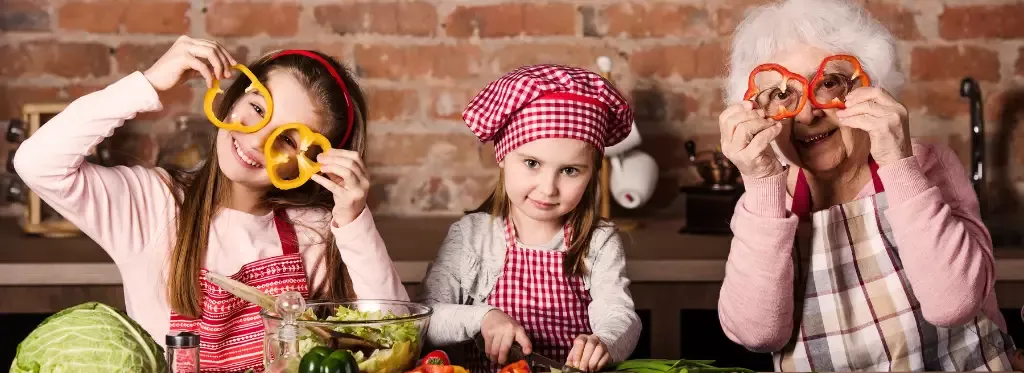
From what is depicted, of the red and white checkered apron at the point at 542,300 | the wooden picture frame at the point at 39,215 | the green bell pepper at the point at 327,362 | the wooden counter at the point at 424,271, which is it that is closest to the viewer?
the green bell pepper at the point at 327,362

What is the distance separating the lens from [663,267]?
234 centimetres

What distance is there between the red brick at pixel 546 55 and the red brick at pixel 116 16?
88cm

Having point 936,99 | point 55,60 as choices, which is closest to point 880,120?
point 936,99

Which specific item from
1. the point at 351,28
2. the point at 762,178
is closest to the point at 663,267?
the point at 762,178

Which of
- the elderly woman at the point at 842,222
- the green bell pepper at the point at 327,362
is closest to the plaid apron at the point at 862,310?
the elderly woman at the point at 842,222

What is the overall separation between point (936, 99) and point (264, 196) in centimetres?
192

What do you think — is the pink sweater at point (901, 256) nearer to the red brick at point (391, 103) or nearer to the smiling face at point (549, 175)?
the smiling face at point (549, 175)

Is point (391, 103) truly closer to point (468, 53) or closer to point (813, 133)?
point (468, 53)

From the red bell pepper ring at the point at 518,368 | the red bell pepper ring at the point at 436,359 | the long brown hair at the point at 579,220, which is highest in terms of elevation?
the long brown hair at the point at 579,220

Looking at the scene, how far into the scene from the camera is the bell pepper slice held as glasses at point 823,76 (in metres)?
1.68

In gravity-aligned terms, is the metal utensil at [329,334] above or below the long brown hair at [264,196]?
below

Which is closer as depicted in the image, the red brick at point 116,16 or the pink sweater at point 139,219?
the pink sweater at point 139,219

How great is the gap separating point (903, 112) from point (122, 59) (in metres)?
2.05

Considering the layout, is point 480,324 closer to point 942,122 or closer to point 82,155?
point 82,155
